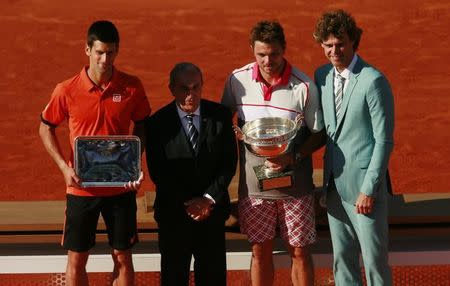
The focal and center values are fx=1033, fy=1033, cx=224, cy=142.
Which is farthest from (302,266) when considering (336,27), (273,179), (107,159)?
(336,27)

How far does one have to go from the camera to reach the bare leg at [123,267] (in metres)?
5.99

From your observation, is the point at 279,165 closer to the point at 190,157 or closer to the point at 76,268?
the point at 190,157

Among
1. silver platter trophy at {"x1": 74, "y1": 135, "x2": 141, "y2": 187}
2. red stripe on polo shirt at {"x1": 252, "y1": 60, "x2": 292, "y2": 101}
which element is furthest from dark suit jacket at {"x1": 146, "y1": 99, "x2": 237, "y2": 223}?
red stripe on polo shirt at {"x1": 252, "y1": 60, "x2": 292, "y2": 101}

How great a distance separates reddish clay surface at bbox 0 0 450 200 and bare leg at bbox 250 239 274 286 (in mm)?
4823

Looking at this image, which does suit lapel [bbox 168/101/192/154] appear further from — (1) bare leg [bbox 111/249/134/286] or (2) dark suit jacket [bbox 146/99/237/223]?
(1) bare leg [bbox 111/249/134/286]

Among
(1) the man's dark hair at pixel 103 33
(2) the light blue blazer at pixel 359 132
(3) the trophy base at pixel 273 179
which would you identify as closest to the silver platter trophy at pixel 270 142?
(3) the trophy base at pixel 273 179

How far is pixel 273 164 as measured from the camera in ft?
19.3

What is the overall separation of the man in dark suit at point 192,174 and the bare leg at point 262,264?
0.79ft

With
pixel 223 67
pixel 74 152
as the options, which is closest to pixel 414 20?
pixel 223 67

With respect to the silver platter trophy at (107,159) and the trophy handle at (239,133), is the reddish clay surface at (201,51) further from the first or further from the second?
the trophy handle at (239,133)

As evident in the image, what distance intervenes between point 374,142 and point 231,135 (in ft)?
2.67

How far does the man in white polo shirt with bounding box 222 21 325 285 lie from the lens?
5.93m

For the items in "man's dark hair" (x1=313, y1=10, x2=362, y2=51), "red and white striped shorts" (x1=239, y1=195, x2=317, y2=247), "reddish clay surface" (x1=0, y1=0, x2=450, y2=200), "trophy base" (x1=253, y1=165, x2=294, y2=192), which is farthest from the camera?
"reddish clay surface" (x1=0, y1=0, x2=450, y2=200)

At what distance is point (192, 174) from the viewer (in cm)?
593
